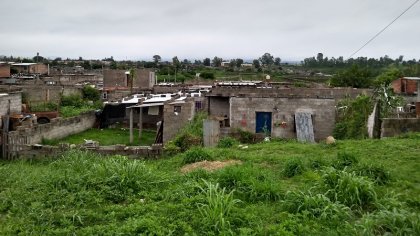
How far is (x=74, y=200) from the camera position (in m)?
6.96

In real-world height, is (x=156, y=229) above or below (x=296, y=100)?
below

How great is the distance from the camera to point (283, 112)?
54.9 ft

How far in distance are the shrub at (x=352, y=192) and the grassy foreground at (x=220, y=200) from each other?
0.02 meters

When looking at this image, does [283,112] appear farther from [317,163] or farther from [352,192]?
[352,192]

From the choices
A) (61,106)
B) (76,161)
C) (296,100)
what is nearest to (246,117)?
(296,100)

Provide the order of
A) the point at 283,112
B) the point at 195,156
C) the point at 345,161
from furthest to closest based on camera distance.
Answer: the point at 283,112 < the point at 195,156 < the point at 345,161

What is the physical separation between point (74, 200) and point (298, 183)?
4090 mm

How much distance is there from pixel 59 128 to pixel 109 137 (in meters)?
2.56

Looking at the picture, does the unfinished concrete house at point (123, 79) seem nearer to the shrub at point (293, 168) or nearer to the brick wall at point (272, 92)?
the brick wall at point (272, 92)

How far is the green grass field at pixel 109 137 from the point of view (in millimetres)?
20188

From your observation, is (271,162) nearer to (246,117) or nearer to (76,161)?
(76,161)

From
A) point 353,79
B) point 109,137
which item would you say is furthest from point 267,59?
point 109,137

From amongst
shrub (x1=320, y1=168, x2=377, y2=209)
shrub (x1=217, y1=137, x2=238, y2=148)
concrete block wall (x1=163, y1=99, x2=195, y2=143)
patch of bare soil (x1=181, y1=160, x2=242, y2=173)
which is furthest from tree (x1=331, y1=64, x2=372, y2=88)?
shrub (x1=320, y1=168, x2=377, y2=209)

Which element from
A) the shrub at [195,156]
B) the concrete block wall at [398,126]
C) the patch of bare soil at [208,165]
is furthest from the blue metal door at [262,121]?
the patch of bare soil at [208,165]
